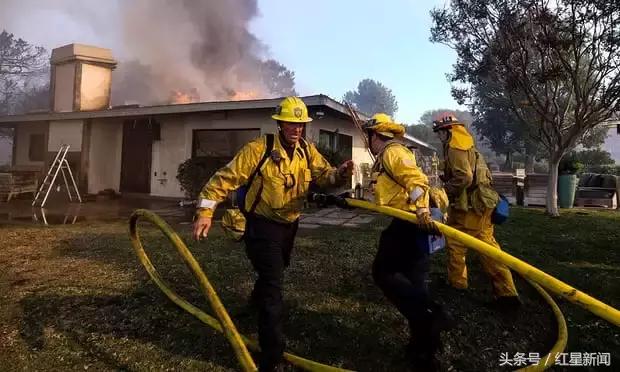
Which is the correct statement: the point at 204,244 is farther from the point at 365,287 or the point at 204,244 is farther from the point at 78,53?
the point at 78,53

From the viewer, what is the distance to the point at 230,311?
3.63 meters

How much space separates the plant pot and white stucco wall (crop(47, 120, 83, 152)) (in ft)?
57.5

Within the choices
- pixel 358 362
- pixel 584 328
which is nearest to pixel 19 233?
pixel 358 362

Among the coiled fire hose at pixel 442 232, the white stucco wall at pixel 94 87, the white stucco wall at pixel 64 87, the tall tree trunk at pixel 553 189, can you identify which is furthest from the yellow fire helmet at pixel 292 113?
the white stucco wall at pixel 64 87

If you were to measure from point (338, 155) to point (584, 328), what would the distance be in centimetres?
853

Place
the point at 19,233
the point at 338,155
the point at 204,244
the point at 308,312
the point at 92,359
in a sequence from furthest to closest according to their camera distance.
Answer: the point at 338,155, the point at 19,233, the point at 204,244, the point at 308,312, the point at 92,359

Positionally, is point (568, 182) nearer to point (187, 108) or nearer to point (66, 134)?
point (187, 108)

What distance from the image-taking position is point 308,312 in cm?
363

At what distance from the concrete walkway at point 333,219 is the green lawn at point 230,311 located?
2.28 metres

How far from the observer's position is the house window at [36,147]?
Result: 1630 centimetres

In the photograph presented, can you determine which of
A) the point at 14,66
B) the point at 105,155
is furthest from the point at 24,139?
the point at 14,66

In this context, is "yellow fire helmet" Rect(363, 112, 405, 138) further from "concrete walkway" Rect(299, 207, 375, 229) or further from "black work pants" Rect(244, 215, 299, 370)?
"concrete walkway" Rect(299, 207, 375, 229)

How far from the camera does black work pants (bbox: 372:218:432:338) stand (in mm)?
2789

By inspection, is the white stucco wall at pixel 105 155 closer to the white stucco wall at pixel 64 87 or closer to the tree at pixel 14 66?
the white stucco wall at pixel 64 87
